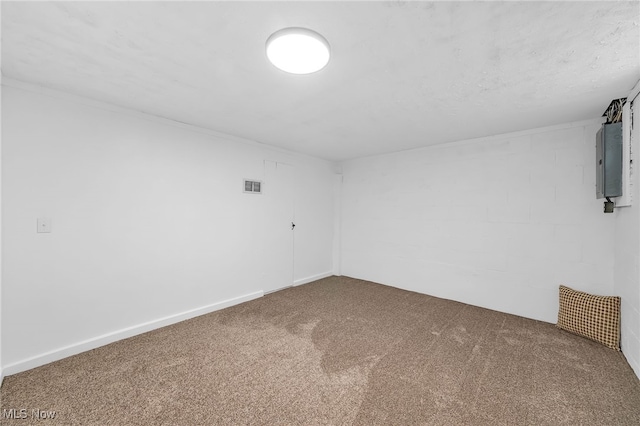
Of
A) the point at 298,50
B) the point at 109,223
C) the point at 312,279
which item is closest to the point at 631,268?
the point at 298,50

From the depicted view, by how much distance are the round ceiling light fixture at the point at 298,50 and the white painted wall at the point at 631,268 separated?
2695 millimetres

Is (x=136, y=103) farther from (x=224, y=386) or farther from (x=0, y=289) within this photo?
(x=224, y=386)

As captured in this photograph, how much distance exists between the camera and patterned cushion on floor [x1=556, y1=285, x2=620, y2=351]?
2.51 m

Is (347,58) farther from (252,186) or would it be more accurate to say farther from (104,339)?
(104,339)

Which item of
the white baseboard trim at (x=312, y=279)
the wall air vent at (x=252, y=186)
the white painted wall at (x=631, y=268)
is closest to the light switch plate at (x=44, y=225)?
the wall air vent at (x=252, y=186)

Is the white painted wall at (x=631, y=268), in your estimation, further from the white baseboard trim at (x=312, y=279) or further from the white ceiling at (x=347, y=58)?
the white baseboard trim at (x=312, y=279)

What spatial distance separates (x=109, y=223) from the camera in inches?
103

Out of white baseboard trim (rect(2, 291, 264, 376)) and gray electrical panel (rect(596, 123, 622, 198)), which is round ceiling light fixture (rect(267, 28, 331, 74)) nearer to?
gray electrical panel (rect(596, 123, 622, 198))

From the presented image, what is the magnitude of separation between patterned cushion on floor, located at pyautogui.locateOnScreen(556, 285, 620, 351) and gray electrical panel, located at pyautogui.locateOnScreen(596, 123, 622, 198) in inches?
42.8

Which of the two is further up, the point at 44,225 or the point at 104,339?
the point at 44,225

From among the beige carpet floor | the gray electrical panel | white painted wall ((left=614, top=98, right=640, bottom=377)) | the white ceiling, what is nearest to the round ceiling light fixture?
the white ceiling

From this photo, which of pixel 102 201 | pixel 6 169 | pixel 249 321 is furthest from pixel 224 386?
pixel 6 169

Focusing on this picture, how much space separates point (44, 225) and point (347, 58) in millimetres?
2904

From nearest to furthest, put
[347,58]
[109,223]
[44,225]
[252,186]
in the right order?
[347,58] → [44,225] → [109,223] → [252,186]
